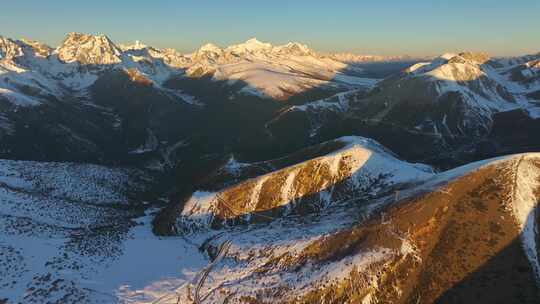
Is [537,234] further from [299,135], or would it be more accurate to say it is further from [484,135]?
[299,135]

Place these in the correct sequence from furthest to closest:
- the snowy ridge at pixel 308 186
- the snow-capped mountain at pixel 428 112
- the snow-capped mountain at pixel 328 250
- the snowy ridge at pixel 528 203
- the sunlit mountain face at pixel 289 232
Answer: the snow-capped mountain at pixel 428 112
the snowy ridge at pixel 308 186
the sunlit mountain face at pixel 289 232
the snow-capped mountain at pixel 328 250
the snowy ridge at pixel 528 203

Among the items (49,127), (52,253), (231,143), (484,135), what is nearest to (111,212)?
(52,253)

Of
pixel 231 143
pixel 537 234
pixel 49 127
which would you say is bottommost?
pixel 231 143

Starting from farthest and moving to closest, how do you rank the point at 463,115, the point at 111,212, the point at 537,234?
the point at 463,115, the point at 111,212, the point at 537,234

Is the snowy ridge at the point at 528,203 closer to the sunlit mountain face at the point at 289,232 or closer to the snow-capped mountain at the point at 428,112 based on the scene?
the sunlit mountain face at the point at 289,232

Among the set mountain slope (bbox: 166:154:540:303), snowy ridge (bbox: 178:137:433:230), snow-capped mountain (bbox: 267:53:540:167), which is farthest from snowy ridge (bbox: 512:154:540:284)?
snow-capped mountain (bbox: 267:53:540:167)

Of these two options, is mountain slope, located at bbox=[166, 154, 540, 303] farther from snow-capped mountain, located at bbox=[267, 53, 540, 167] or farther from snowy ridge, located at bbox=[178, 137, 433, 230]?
snow-capped mountain, located at bbox=[267, 53, 540, 167]

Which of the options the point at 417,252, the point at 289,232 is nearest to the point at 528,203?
the point at 417,252

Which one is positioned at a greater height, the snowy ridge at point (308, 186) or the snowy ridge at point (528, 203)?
the snowy ridge at point (528, 203)

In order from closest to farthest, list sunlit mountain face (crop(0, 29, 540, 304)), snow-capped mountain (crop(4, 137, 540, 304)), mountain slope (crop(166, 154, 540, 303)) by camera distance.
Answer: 1. mountain slope (crop(166, 154, 540, 303))
2. snow-capped mountain (crop(4, 137, 540, 304))
3. sunlit mountain face (crop(0, 29, 540, 304))

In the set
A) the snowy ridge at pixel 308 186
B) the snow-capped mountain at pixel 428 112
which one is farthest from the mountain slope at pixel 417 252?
the snow-capped mountain at pixel 428 112

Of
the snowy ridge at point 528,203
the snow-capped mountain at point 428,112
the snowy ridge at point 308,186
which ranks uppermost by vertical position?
the snowy ridge at point 528,203
